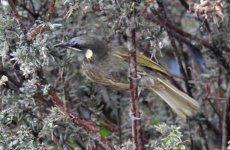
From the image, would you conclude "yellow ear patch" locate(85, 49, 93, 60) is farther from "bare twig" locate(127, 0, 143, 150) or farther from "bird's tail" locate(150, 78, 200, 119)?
"bare twig" locate(127, 0, 143, 150)

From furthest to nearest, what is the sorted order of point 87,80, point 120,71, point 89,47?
point 87,80
point 120,71
point 89,47

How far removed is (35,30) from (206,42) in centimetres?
152

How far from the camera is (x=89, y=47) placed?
3.25 metres

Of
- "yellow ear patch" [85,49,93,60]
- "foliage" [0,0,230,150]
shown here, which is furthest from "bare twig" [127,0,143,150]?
"yellow ear patch" [85,49,93,60]

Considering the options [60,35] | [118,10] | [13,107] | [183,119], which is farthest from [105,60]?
[118,10]

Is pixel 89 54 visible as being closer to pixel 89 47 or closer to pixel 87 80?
pixel 89 47

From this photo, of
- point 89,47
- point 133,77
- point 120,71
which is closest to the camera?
point 133,77

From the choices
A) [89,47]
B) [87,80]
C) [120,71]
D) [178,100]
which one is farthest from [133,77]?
[87,80]

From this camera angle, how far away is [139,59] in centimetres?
339

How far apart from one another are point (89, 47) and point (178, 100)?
25.4 inches

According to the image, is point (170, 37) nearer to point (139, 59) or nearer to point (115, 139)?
point (139, 59)

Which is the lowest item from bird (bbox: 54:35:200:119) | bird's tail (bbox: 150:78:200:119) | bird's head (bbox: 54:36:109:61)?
bird's tail (bbox: 150:78:200:119)

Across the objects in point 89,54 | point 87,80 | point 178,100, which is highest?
point 89,54

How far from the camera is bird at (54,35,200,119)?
329 cm
